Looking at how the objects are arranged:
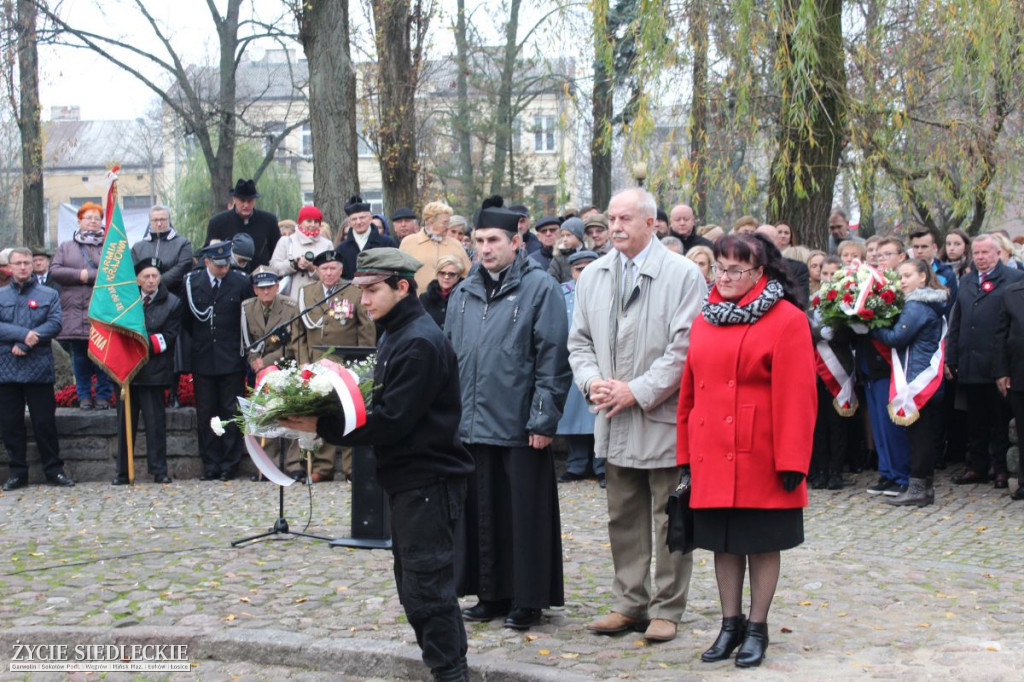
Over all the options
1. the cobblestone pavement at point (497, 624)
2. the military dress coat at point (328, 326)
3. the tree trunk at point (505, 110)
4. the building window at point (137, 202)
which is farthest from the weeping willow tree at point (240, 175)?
the cobblestone pavement at point (497, 624)

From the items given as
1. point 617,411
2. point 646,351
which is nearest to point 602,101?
point 646,351

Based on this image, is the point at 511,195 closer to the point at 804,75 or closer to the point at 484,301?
the point at 804,75

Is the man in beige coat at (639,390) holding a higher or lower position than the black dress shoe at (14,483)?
higher

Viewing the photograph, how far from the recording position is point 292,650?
669 cm

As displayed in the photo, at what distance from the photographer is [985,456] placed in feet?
39.3

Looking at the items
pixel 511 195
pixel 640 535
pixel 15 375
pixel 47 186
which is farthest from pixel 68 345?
pixel 47 186

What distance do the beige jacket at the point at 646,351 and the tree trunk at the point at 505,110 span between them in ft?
88.8

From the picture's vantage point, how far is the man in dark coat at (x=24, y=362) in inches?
500

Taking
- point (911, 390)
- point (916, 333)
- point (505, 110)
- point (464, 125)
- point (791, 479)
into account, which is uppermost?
point (505, 110)

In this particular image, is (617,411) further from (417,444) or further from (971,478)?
(971,478)

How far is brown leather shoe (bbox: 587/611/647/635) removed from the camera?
265 inches

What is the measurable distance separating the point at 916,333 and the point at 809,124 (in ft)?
11.6

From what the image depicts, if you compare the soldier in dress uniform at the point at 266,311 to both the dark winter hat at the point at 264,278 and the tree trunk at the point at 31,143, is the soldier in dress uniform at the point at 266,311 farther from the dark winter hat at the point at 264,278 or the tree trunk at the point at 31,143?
the tree trunk at the point at 31,143

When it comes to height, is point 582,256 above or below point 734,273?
above
